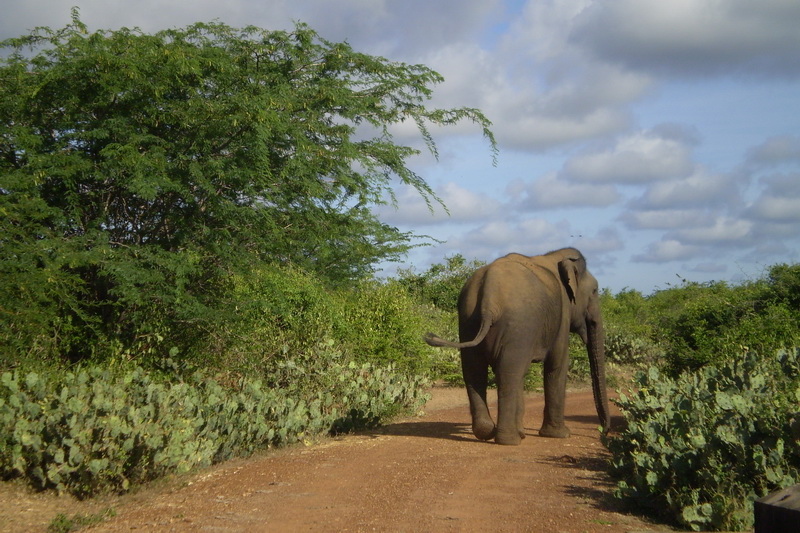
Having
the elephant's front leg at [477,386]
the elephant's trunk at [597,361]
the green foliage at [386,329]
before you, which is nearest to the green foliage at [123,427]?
the elephant's front leg at [477,386]

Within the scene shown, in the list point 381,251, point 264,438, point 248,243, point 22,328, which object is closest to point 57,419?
point 22,328

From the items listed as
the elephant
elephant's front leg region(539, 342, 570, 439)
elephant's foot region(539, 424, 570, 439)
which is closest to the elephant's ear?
the elephant

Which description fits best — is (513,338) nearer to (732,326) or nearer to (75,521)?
(75,521)

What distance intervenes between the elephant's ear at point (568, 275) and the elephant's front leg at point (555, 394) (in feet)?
2.65

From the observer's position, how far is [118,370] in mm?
10477

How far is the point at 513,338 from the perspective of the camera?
9812 millimetres

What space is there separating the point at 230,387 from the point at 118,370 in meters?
1.53

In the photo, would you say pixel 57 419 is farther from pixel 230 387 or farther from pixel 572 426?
pixel 572 426

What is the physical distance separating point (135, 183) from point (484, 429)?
506cm

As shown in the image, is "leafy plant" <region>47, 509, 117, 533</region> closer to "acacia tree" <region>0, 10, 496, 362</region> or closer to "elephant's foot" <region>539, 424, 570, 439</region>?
"acacia tree" <region>0, 10, 496, 362</region>

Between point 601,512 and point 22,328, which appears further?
point 22,328

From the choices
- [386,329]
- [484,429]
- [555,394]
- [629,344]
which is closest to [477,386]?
[484,429]

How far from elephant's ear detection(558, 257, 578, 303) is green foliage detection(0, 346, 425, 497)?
3596 millimetres

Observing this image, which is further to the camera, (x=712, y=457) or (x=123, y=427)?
(x=123, y=427)
